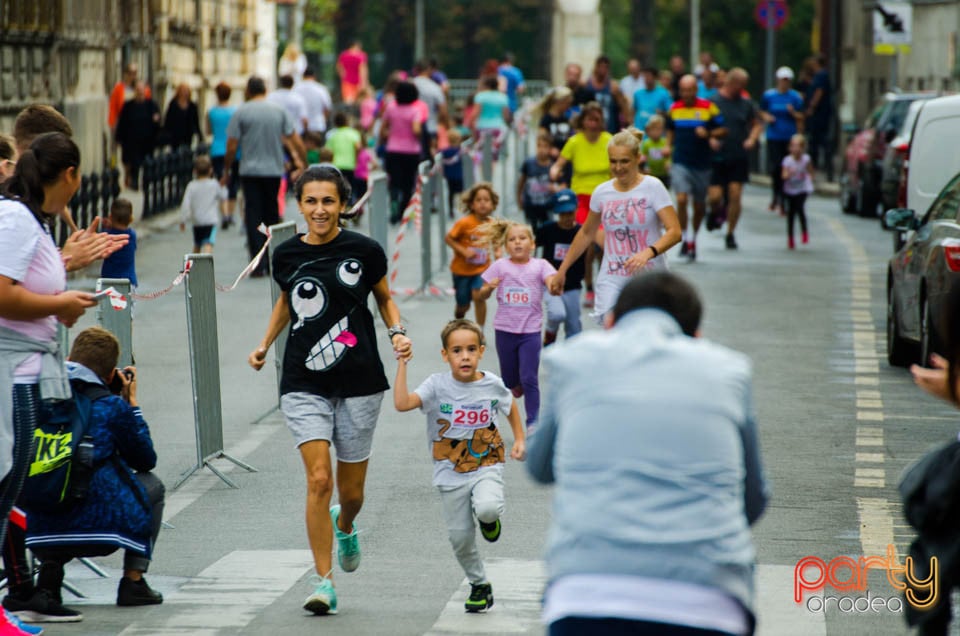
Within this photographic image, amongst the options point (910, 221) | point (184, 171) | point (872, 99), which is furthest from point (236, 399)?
point (872, 99)

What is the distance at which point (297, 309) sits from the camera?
755cm

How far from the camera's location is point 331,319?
7.53m

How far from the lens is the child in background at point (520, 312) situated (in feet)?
37.4

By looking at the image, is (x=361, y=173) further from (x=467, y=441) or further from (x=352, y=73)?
(x=467, y=441)

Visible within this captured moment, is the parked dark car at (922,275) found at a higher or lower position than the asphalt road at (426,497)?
higher

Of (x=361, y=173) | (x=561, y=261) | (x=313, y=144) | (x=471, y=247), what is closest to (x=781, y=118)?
(x=361, y=173)

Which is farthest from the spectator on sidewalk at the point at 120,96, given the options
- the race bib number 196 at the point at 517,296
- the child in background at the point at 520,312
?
the race bib number 196 at the point at 517,296

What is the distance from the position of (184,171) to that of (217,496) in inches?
808

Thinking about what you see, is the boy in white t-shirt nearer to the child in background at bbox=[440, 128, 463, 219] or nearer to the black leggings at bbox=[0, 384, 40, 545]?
the black leggings at bbox=[0, 384, 40, 545]

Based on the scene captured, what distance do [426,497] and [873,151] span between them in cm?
2041

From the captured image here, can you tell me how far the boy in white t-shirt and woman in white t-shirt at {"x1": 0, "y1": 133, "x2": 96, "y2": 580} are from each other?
4.37 feet

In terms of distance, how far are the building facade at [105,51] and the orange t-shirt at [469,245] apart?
1197 centimetres

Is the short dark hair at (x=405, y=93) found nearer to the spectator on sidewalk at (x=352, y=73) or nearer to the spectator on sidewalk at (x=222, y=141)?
the spectator on sidewalk at (x=222, y=141)

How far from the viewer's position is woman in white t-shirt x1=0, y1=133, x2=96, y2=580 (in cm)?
654
